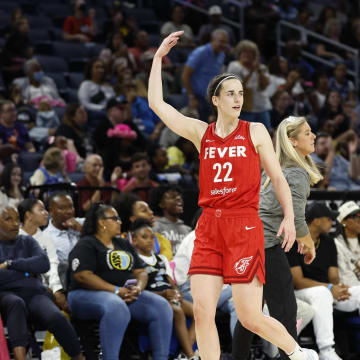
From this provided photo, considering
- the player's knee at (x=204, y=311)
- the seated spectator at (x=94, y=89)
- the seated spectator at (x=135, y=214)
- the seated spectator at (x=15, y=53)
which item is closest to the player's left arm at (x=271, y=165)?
the player's knee at (x=204, y=311)

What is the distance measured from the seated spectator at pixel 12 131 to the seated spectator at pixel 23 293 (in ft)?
8.19

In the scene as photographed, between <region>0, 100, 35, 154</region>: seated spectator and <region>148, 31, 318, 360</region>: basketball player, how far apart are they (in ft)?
15.9

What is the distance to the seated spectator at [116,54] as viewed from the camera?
11.4m

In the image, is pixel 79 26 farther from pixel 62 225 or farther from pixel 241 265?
pixel 241 265

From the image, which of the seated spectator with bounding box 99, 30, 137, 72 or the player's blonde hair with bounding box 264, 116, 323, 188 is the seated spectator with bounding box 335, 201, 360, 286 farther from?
the seated spectator with bounding box 99, 30, 137, 72

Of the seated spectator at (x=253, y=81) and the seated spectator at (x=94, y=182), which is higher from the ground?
the seated spectator at (x=253, y=81)

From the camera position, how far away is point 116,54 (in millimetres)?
11680

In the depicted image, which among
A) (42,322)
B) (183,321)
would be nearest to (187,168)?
(183,321)

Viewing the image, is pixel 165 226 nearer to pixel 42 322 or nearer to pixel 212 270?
pixel 42 322

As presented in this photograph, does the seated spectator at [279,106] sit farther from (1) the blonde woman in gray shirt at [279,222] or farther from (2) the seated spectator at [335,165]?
(1) the blonde woman in gray shirt at [279,222]

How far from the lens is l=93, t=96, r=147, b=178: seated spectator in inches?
362

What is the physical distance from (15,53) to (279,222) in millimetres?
6976

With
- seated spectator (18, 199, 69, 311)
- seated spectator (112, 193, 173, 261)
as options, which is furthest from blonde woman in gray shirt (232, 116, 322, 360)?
seated spectator (112, 193, 173, 261)

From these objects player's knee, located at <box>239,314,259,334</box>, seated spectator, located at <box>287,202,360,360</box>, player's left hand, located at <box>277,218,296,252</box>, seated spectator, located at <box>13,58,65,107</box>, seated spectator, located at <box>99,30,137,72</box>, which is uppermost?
seated spectator, located at <box>99,30,137,72</box>
